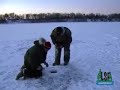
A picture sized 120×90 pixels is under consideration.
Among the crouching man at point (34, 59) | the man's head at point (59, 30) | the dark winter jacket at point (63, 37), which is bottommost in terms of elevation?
the crouching man at point (34, 59)

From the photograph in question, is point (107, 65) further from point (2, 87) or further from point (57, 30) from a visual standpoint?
point (2, 87)

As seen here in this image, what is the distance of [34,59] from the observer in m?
7.95

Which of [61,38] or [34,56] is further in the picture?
[61,38]

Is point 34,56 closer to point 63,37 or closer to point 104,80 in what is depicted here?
point 63,37

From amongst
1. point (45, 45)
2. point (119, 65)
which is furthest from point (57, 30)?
point (119, 65)

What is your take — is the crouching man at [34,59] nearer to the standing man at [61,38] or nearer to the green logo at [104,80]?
the standing man at [61,38]

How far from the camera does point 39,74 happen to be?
27.9 feet

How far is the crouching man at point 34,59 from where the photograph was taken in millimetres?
7946

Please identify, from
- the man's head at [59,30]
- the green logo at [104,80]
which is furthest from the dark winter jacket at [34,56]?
the green logo at [104,80]

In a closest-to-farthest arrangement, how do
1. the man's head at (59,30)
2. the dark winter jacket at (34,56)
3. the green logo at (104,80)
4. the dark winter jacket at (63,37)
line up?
the dark winter jacket at (34,56), the green logo at (104,80), the man's head at (59,30), the dark winter jacket at (63,37)

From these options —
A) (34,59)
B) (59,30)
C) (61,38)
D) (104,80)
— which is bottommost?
(104,80)

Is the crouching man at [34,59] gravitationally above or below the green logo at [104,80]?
above

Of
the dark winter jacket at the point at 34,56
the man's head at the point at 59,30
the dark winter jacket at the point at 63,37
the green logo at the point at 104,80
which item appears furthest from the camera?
the dark winter jacket at the point at 63,37

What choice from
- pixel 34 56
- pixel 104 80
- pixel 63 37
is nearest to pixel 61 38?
pixel 63 37
